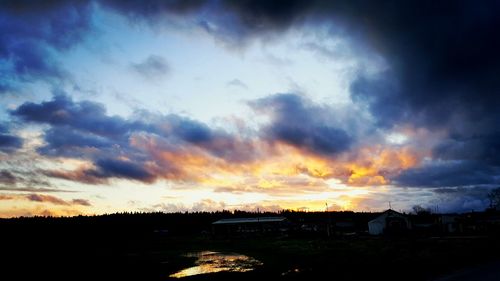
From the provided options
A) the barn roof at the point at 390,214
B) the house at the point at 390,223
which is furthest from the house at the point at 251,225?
the barn roof at the point at 390,214

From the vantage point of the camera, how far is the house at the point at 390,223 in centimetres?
8919

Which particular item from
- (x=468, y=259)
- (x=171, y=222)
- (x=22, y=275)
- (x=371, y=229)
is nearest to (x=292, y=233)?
(x=371, y=229)

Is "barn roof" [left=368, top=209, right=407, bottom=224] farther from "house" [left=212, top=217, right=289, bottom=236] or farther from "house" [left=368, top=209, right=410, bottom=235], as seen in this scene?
"house" [left=212, top=217, right=289, bottom=236]

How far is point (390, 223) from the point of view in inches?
3556

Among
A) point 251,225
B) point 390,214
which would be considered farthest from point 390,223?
point 251,225

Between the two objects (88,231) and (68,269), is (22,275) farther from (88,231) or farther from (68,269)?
(88,231)

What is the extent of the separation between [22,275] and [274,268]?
78.1 feet

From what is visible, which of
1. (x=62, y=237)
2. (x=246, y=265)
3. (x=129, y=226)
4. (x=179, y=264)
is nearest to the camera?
(x=246, y=265)

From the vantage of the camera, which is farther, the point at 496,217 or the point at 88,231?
the point at 88,231

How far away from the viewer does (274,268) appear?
3494 centimetres

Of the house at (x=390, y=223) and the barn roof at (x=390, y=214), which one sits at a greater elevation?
the barn roof at (x=390, y=214)

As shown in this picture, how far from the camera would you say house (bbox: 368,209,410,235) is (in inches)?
3511

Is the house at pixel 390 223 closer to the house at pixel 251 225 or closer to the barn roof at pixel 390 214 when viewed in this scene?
the barn roof at pixel 390 214

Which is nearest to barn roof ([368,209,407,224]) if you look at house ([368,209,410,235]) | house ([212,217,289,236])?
house ([368,209,410,235])
